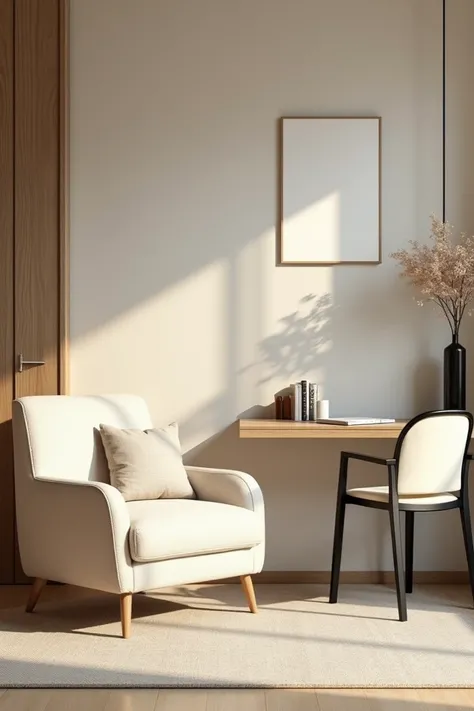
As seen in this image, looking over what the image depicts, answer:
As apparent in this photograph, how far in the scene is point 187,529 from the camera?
11.3 ft

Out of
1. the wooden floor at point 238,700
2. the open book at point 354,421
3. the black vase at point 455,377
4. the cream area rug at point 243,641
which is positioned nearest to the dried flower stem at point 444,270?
the black vase at point 455,377

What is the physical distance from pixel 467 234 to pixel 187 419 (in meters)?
1.59

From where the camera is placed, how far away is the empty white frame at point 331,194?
4410mm

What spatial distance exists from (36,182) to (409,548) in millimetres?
2394

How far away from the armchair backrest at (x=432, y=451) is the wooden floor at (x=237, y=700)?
101 cm

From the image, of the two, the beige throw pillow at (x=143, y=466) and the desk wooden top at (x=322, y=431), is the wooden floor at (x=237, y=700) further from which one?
the desk wooden top at (x=322, y=431)

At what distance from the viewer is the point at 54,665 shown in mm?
3043

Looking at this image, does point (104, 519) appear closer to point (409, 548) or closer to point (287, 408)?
point (287, 408)

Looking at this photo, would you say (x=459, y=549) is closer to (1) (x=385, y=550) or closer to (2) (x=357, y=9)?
(1) (x=385, y=550)

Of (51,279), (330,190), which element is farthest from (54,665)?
(330,190)

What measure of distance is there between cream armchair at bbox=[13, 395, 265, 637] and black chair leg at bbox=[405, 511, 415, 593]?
0.84m

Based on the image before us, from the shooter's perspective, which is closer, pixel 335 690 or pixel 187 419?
pixel 335 690

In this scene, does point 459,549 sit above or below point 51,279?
below

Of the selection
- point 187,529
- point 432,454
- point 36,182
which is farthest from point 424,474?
point 36,182
